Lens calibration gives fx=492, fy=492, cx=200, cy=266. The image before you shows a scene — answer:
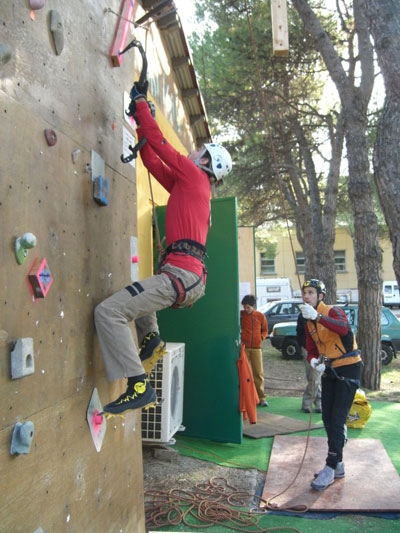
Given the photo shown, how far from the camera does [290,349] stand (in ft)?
50.0

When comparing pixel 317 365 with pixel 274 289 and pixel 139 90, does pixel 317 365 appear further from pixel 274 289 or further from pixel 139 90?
pixel 274 289

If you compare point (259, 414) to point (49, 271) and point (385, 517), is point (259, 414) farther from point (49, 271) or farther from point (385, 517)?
point (49, 271)

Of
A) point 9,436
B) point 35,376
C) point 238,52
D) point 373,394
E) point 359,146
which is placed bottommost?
point 373,394

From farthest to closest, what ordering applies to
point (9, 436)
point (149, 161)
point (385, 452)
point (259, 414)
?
1. point (259, 414)
2. point (385, 452)
3. point (149, 161)
4. point (9, 436)

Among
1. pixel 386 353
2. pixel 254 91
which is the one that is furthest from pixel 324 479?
pixel 254 91

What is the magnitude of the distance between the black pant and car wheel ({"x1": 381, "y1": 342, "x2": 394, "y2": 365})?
10.2 metres

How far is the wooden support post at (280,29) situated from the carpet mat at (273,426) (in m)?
4.76

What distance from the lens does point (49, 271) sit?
7.71 ft

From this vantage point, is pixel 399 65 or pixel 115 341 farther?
pixel 399 65

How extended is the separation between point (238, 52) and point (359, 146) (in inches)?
231

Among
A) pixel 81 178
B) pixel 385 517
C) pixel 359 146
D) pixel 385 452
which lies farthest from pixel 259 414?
pixel 81 178

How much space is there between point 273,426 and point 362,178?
5.36 metres

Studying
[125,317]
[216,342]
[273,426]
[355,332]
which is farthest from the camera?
[355,332]

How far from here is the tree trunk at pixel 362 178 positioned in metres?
10.0
